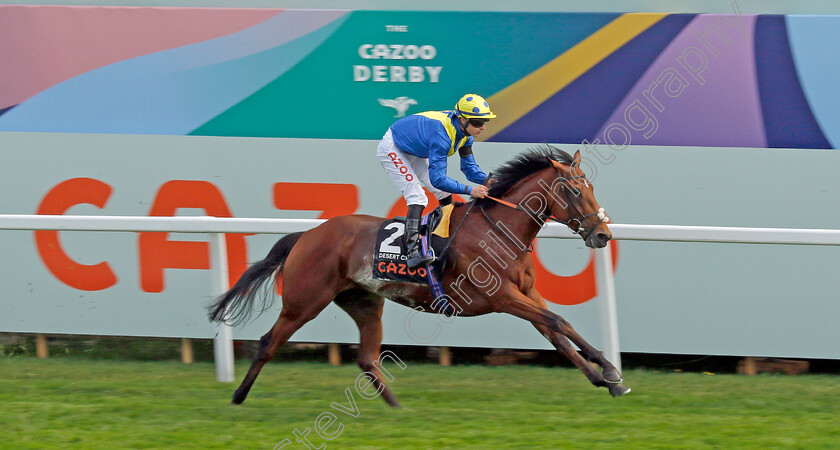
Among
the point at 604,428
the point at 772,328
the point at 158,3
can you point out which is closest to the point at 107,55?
the point at 158,3

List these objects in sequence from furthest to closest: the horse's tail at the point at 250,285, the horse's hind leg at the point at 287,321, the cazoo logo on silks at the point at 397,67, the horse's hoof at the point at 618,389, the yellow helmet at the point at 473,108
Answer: the cazoo logo on silks at the point at 397,67
the horse's tail at the point at 250,285
the horse's hind leg at the point at 287,321
the yellow helmet at the point at 473,108
the horse's hoof at the point at 618,389

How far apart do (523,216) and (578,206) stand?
287mm

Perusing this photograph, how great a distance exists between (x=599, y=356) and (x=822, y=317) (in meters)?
1.48

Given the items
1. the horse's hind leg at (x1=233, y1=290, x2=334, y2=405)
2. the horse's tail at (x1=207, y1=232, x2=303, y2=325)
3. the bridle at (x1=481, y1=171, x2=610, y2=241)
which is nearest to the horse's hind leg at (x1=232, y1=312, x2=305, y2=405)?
the horse's hind leg at (x1=233, y1=290, x2=334, y2=405)

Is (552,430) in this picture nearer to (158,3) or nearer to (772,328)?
(772,328)

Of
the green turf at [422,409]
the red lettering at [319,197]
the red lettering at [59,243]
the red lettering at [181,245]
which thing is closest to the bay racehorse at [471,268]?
the green turf at [422,409]

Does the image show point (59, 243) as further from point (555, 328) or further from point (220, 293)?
point (555, 328)

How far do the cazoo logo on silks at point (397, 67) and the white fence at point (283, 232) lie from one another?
2.93 ft

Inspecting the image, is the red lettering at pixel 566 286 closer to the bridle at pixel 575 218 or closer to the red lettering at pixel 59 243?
the bridle at pixel 575 218

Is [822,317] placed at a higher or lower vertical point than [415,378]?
higher

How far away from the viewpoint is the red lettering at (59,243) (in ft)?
18.5

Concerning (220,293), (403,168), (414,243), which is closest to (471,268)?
(414,243)

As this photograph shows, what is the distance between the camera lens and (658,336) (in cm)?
524

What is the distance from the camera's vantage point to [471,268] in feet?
15.0
